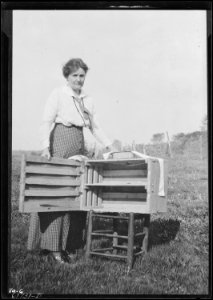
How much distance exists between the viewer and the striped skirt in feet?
17.0

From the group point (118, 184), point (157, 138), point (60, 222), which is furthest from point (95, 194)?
point (157, 138)

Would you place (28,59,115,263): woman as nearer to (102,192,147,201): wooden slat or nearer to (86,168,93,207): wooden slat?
(86,168,93,207): wooden slat

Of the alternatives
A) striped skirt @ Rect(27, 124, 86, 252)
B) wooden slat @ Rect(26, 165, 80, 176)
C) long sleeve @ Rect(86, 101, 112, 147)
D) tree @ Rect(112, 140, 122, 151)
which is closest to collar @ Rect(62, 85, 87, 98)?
long sleeve @ Rect(86, 101, 112, 147)

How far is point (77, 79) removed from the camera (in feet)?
17.3

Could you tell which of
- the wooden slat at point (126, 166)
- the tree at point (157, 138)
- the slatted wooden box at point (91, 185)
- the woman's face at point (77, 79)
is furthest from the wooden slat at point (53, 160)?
the tree at point (157, 138)

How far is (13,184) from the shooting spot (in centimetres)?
518

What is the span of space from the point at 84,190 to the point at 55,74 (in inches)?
57.9

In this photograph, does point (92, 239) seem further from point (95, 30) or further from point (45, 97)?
point (95, 30)

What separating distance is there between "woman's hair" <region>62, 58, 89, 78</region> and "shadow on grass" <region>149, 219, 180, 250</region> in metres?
2.40

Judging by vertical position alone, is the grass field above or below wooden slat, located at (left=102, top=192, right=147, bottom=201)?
below

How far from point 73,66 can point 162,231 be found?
8.36 feet

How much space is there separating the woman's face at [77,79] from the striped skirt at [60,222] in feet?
1.63
